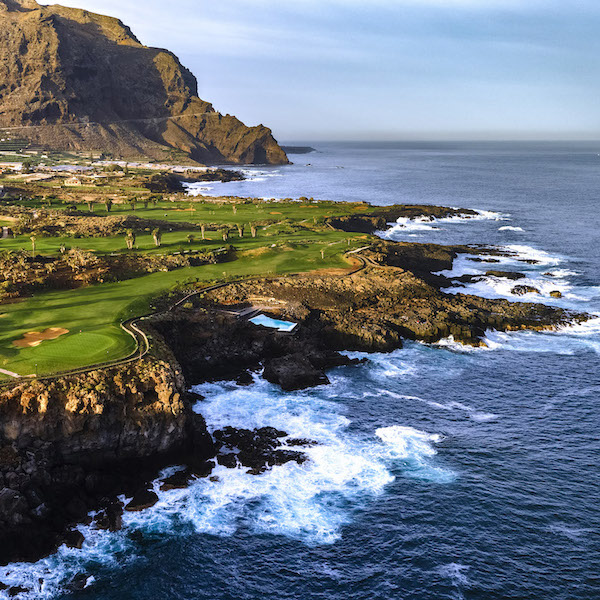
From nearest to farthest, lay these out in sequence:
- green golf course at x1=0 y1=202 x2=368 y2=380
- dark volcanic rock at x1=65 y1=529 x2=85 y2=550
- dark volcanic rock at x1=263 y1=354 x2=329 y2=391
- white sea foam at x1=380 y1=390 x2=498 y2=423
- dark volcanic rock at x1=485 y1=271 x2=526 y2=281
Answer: dark volcanic rock at x1=65 y1=529 x2=85 y2=550 < green golf course at x1=0 y1=202 x2=368 y2=380 < white sea foam at x1=380 y1=390 x2=498 y2=423 < dark volcanic rock at x1=263 y1=354 x2=329 y2=391 < dark volcanic rock at x1=485 y1=271 x2=526 y2=281

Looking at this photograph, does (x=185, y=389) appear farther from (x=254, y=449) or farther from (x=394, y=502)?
(x=394, y=502)

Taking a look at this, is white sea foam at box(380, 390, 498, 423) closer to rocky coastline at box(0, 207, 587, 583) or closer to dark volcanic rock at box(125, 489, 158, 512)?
rocky coastline at box(0, 207, 587, 583)

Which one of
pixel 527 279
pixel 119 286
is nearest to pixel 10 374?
pixel 119 286

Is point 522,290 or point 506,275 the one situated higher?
point 506,275

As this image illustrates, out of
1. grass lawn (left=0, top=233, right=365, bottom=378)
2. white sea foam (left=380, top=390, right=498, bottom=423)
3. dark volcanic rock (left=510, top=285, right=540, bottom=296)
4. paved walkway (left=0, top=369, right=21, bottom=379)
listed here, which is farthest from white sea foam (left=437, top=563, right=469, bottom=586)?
dark volcanic rock (left=510, top=285, right=540, bottom=296)

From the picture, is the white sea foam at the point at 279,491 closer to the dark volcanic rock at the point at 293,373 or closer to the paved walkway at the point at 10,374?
the dark volcanic rock at the point at 293,373
